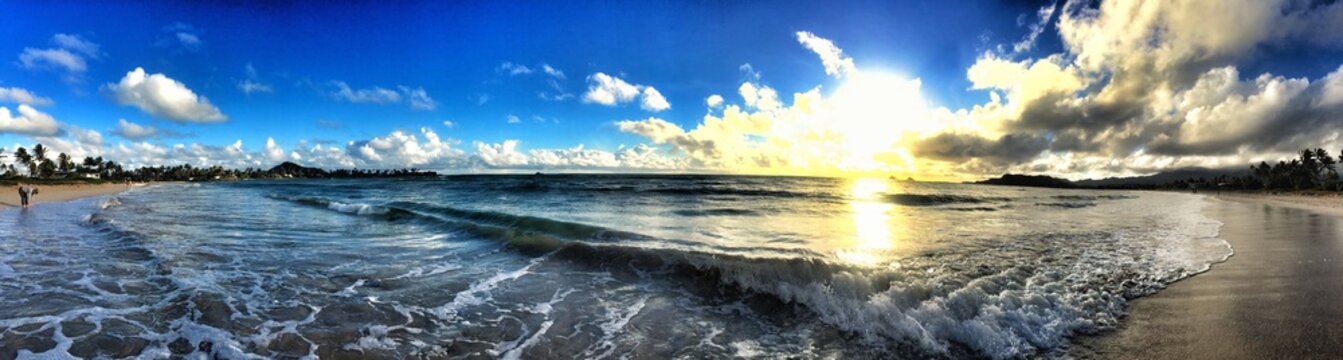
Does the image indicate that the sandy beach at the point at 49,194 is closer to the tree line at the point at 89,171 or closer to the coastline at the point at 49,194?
the coastline at the point at 49,194

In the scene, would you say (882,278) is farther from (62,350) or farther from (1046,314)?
(62,350)

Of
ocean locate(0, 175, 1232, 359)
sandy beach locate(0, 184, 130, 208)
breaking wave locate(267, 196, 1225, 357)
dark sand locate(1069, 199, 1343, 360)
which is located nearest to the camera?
dark sand locate(1069, 199, 1343, 360)

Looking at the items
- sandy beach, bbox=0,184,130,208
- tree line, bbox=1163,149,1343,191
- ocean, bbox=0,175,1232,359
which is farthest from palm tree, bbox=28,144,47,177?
tree line, bbox=1163,149,1343,191

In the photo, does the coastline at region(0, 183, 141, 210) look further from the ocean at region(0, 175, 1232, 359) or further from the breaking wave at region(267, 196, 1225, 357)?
the breaking wave at region(267, 196, 1225, 357)

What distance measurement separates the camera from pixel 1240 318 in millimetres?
6629

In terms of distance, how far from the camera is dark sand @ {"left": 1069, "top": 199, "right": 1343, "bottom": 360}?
18.1ft

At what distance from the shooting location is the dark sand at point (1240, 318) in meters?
5.52

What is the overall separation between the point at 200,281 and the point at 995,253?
17.1 m

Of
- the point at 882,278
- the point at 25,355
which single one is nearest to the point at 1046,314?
the point at 882,278

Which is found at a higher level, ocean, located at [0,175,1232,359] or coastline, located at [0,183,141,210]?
ocean, located at [0,175,1232,359]

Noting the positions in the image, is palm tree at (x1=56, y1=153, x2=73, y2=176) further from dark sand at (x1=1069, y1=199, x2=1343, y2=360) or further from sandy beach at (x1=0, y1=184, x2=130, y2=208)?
dark sand at (x1=1069, y1=199, x2=1343, y2=360)

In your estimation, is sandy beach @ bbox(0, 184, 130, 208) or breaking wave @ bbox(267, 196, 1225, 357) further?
sandy beach @ bbox(0, 184, 130, 208)

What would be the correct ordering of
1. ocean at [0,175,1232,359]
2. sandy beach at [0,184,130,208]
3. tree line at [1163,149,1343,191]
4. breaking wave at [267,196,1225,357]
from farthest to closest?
tree line at [1163,149,1343,191] < sandy beach at [0,184,130,208] < breaking wave at [267,196,1225,357] < ocean at [0,175,1232,359]

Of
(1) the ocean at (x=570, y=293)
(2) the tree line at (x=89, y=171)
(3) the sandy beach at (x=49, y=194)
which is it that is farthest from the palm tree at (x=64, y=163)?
(1) the ocean at (x=570, y=293)
